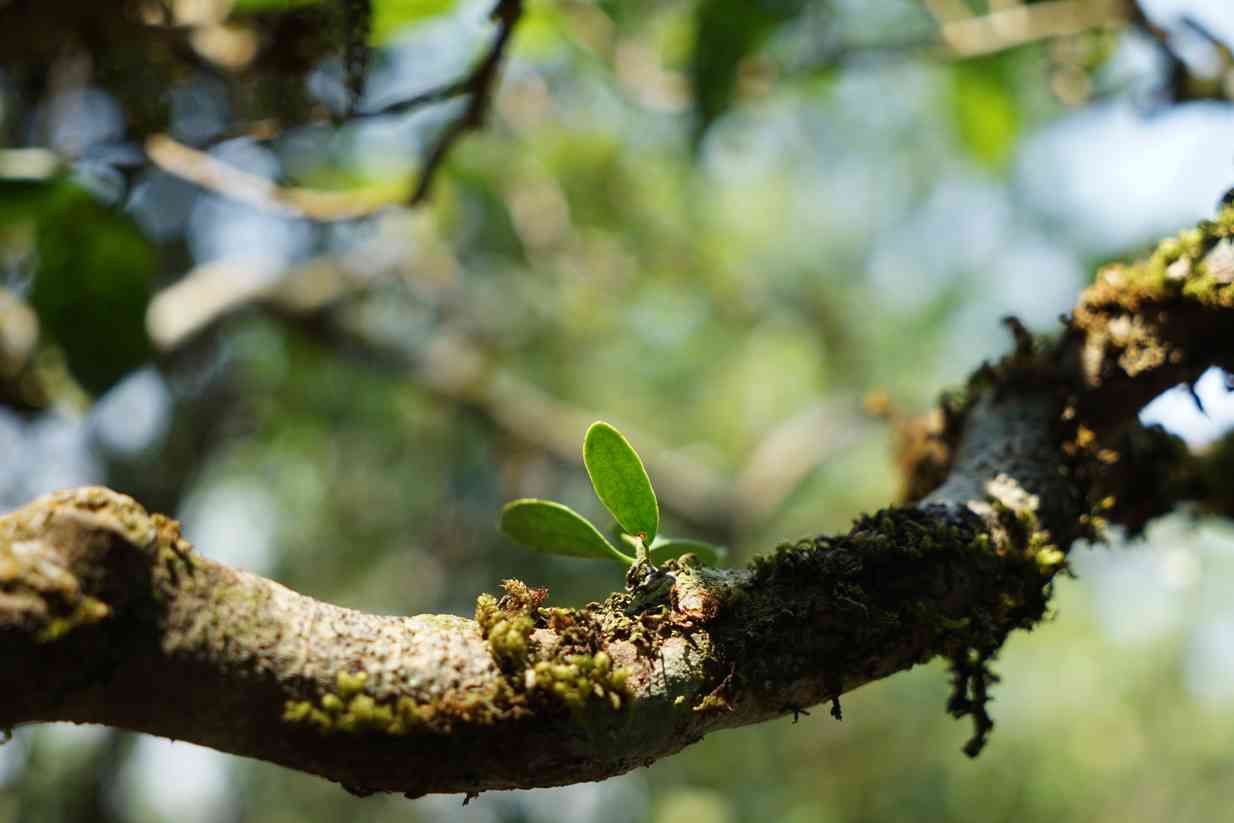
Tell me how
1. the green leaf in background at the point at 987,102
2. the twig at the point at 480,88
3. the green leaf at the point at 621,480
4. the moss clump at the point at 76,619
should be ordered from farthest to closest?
the green leaf in background at the point at 987,102
the twig at the point at 480,88
the green leaf at the point at 621,480
the moss clump at the point at 76,619

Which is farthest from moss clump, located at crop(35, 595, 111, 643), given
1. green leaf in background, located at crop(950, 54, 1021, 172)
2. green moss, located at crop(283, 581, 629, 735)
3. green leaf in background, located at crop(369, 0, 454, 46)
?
green leaf in background, located at crop(950, 54, 1021, 172)

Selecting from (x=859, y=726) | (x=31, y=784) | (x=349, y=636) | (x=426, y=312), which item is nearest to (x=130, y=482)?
(x=426, y=312)

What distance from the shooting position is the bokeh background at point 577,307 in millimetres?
1397

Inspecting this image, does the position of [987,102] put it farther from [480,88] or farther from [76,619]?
[76,619]

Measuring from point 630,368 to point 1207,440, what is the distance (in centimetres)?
503

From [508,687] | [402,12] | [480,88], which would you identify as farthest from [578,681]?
[402,12]

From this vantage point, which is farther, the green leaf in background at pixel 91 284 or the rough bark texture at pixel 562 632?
the green leaf in background at pixel 91 284

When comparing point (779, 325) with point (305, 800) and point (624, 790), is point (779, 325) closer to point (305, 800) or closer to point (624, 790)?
point (624, 790)

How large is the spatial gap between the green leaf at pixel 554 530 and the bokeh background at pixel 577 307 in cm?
55

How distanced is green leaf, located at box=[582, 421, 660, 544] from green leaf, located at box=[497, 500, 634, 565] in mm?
26

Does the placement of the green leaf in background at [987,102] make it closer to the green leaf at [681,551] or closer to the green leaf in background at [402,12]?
the green leaf in background at [402,12]

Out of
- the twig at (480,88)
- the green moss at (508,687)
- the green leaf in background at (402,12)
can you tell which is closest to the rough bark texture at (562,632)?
the green moss at (508,687)

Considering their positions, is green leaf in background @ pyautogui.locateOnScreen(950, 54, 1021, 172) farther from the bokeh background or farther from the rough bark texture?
the rough bark texture

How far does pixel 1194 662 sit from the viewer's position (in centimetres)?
926
